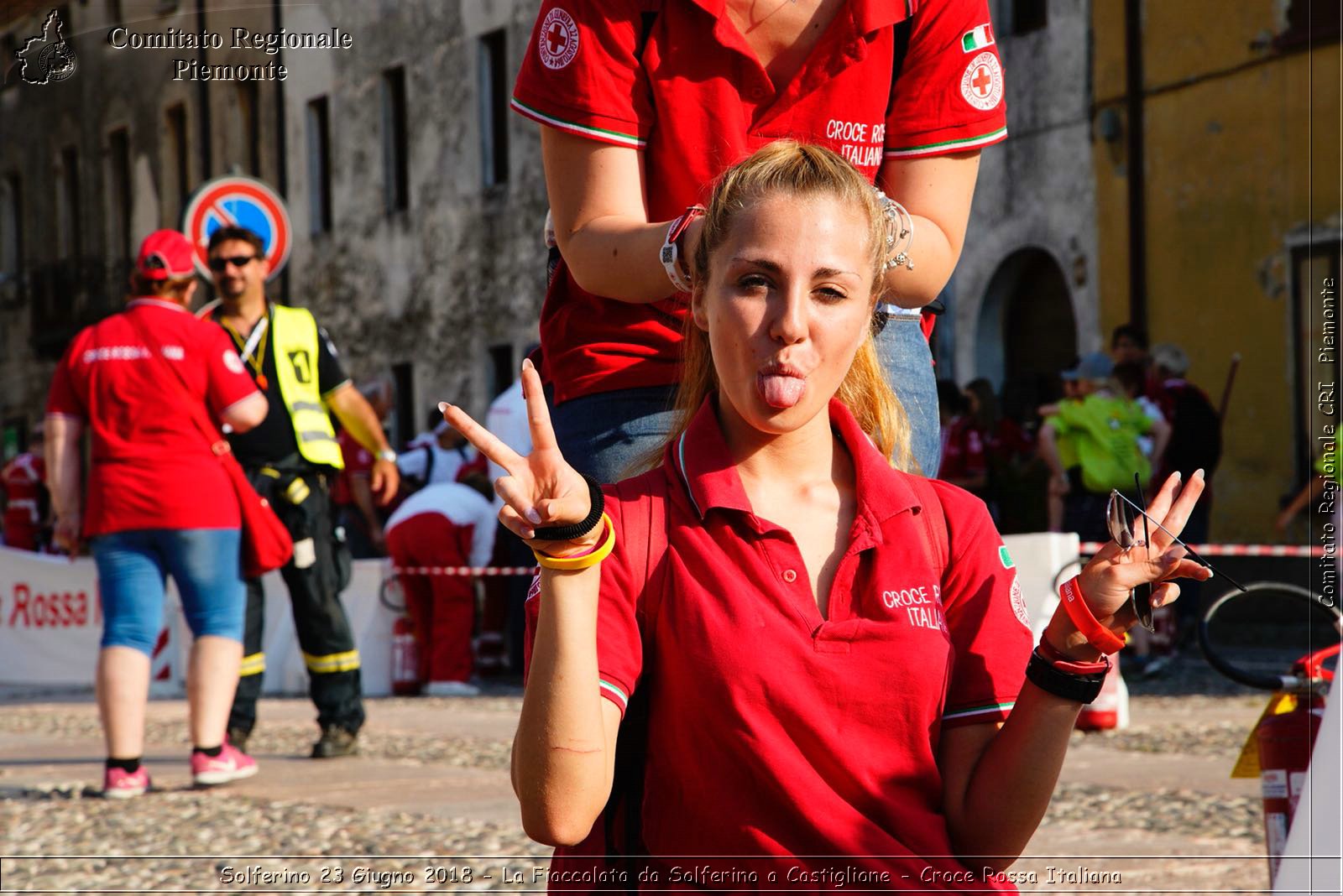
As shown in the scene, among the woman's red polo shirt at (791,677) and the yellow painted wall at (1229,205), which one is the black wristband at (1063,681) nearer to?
the woman's red polo shirt at (791,677)

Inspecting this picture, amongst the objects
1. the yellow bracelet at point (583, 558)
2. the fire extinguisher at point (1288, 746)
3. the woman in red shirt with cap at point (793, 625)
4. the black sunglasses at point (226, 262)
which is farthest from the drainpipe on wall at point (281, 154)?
the yellow bracelet at point (583, 558)

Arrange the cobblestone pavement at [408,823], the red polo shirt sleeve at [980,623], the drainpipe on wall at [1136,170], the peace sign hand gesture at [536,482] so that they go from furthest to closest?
the drainpipe on wall at [1136,170], the cobblestone pavement at [408,823], the red polo shirt sleeve at [980,623], the peace sign hand gesture at [536,482]

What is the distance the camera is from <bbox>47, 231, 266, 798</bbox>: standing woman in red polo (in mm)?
6750

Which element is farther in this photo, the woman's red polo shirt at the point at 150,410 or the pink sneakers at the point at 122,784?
the woman's red polo shirt at the point at 150,410

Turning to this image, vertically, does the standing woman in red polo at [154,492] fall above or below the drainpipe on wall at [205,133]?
below

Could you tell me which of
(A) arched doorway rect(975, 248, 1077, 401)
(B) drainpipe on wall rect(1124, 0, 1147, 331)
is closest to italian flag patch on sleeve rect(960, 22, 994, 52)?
(B) drainpipe on wall rect(1124, 0, 1147, 331)

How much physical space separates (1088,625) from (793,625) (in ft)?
1.14

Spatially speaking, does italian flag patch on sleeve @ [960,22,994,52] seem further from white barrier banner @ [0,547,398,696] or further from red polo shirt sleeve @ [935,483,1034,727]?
white barrier banner @ [0,547,398,696]

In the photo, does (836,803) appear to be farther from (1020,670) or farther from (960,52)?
(960,52)

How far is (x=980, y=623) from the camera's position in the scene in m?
2.36

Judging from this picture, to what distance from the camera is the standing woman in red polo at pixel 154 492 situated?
6.75m

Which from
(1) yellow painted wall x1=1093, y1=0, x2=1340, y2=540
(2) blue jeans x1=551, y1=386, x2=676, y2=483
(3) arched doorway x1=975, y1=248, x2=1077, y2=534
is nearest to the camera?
(2) blue jeans x1=551, y1=386, x2=676, y2=483

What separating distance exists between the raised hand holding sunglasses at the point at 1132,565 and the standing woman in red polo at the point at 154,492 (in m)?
5.17

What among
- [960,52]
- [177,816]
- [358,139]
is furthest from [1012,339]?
[960,52]
